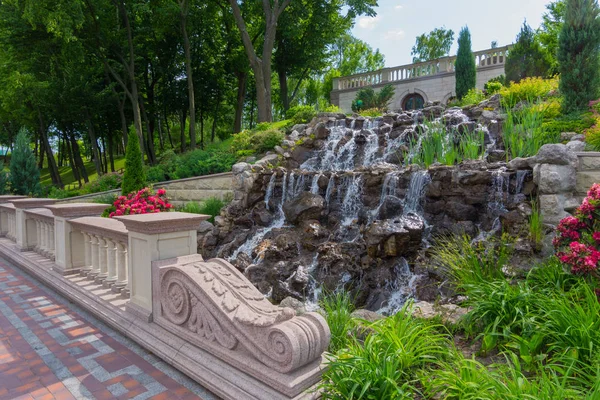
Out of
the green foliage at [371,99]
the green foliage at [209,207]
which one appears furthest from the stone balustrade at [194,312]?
the green foliage at [371,99]

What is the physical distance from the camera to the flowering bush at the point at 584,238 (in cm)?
368

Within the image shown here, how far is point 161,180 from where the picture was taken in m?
15.9

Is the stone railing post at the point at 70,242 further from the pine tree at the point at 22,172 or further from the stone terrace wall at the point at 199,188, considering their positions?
the pine tree at the point at 22,172

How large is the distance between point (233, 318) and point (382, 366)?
116 cm

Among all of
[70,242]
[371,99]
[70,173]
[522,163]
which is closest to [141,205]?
[70,242]

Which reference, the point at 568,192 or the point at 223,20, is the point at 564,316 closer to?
the point at 568,192

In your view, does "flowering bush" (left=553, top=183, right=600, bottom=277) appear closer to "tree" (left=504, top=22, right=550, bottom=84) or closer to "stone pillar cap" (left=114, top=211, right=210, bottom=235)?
"stone pillar cap" (left=114, top=211, right=210, bottom=235)

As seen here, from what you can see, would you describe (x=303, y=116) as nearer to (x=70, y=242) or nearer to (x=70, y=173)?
(x=70, y=242)

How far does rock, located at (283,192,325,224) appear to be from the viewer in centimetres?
980

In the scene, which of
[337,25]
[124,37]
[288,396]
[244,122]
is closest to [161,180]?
[124,37]

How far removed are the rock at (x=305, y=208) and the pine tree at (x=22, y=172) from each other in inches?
500

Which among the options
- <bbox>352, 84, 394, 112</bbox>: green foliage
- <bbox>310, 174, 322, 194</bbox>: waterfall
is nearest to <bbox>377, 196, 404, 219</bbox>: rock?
<bbox>310, 174, 322, 194</bbox>: waterfall

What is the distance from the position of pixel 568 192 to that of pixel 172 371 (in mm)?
6964

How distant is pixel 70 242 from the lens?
5824mm
